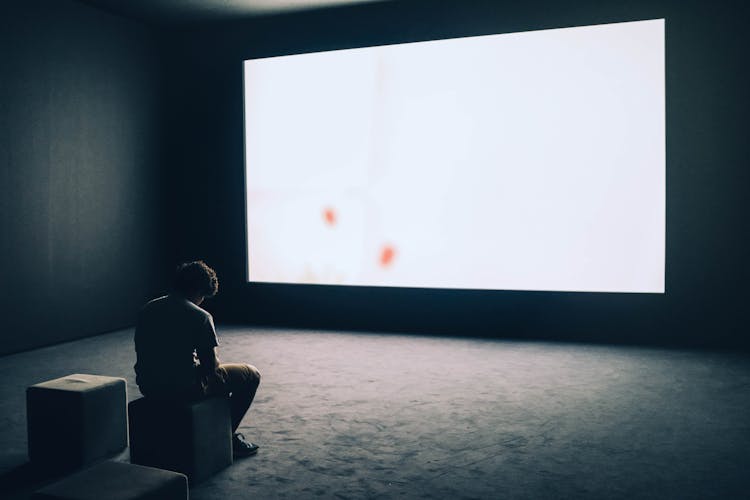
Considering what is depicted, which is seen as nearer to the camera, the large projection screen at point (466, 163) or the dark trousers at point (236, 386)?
the dark trousers at point (236, 386)

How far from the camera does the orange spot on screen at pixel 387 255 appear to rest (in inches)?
248

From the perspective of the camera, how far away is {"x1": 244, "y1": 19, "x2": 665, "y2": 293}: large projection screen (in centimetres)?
554

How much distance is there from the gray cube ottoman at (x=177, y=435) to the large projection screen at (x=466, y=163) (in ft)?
11.5

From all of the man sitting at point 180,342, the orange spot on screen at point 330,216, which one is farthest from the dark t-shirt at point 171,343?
the orange spot on screen at point 330,216

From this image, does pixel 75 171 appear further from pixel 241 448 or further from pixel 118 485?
pixel 118 485

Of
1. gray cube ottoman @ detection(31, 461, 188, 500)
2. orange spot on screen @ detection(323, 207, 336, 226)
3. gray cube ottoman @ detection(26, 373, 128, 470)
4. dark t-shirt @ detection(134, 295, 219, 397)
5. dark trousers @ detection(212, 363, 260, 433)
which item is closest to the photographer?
gray cube ottoman @ detection(31, 461, 188, 500)

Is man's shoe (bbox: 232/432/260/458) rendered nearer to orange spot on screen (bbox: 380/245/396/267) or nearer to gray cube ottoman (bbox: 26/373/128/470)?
gray cube ottoman (bbox: 26/373/128/470)

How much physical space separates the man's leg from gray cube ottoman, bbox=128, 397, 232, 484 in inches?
4.5

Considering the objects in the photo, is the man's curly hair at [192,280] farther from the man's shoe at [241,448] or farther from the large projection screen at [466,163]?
the large projection screen at [466,163]

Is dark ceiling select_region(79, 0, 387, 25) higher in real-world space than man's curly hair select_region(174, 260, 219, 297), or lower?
higher

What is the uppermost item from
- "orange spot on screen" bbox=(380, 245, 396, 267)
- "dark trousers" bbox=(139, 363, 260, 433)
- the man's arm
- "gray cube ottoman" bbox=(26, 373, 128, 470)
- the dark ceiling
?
the dark ceiling

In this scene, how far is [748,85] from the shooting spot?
5348 mm

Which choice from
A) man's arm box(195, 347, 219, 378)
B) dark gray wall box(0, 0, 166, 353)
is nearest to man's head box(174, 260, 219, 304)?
man's arm box(195, 347, 219, 378)

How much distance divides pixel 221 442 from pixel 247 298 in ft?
13.5
